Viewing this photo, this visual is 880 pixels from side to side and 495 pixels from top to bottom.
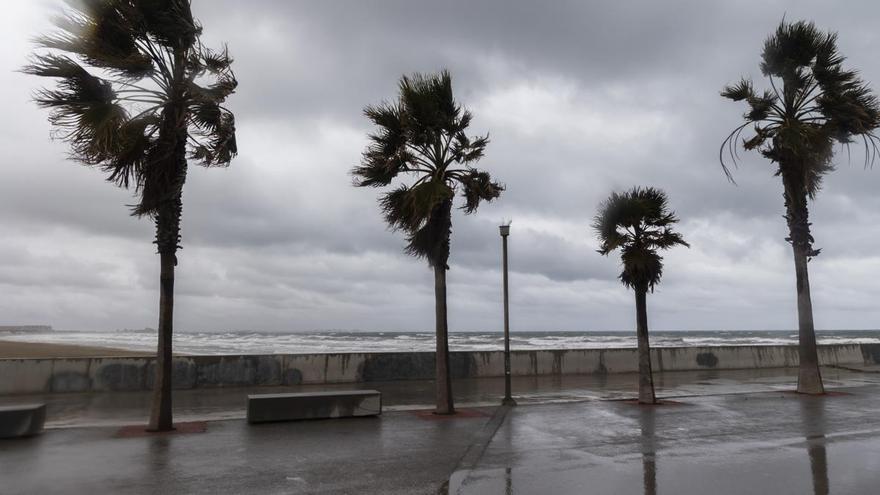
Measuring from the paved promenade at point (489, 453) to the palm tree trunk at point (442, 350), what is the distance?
468mm

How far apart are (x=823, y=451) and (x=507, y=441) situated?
4.57 metres

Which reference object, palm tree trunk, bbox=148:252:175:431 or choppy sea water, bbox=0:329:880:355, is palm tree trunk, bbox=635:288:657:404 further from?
choppy sea water, bbox=0:329:880:355

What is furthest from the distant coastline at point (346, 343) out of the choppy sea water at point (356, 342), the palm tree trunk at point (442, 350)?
the palm tree trunk at point (442, 350)

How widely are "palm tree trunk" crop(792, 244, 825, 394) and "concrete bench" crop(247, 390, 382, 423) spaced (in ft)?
37.9

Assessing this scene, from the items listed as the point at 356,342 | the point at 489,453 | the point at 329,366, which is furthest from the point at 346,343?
the point at 489,453

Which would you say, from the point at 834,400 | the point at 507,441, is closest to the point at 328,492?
the point at 507,441

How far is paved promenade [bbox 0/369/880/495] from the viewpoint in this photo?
6.88 m

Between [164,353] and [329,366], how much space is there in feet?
25.2

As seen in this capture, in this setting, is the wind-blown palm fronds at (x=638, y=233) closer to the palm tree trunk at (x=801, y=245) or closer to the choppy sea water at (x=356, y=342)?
the palm tree trunk at (x=801, y=245)

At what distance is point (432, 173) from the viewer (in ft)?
43.2

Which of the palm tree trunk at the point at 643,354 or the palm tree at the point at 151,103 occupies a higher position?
the palm tree at the point at 151,103

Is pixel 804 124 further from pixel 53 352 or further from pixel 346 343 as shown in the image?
pixel 346 343

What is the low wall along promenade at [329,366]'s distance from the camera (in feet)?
52.0

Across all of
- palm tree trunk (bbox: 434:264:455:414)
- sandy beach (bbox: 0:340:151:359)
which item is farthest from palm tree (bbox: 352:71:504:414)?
sandy beach (bbox: 0:340:151:359)
